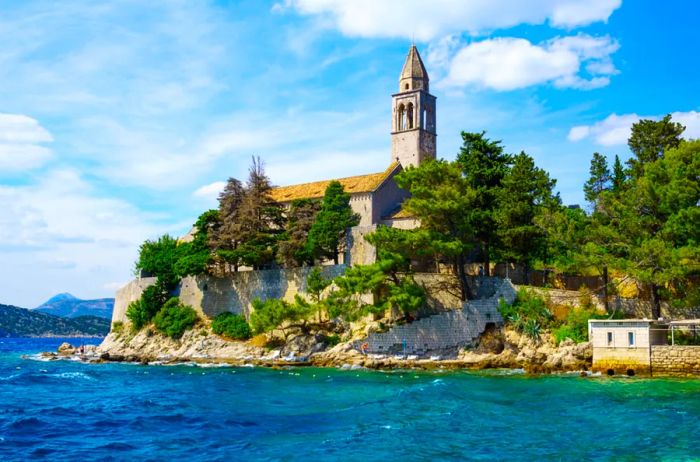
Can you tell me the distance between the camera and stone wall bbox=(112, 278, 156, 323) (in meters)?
45.4

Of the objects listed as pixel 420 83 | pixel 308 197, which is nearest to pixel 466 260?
pixel 308 197

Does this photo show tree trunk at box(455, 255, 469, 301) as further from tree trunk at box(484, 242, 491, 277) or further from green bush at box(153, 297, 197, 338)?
green bush at box(153, 297, 197, 338)

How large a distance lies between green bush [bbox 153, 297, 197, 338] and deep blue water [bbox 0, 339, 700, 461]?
11.4m

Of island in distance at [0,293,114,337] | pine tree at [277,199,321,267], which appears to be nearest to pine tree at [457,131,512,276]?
pine tree at [277,199,321,267]

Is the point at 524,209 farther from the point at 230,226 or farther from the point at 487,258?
the point at 230,226

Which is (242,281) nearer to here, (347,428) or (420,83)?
(420,83)

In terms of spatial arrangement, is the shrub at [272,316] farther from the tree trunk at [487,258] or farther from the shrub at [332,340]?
the tree trunk at [487,258]

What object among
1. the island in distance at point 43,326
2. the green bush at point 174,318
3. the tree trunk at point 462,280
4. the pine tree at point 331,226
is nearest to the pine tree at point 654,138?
the tree trunk at point 462,280

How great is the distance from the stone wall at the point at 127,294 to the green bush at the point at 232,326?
23.5 ft

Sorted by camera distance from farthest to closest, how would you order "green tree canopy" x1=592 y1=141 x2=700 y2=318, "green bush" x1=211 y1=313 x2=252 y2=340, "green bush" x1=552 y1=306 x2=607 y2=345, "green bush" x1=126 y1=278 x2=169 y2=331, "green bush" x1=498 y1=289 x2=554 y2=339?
"green bush" x1=126 y1=278 x2=169 y2=331, "green bush" x1=211 y1=313 x2=252 y2=340, "green bush" x1=498 y1=289 x2=554 y2=339, "green bush" x1=552 y1=306 x2=607 y2=345, "green tree canopy" x1=592 y1=141 x2=700 y2=318

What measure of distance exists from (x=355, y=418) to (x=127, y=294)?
104ft

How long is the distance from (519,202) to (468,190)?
2.56m

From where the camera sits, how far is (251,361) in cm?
3472

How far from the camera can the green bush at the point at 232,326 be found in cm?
3862
